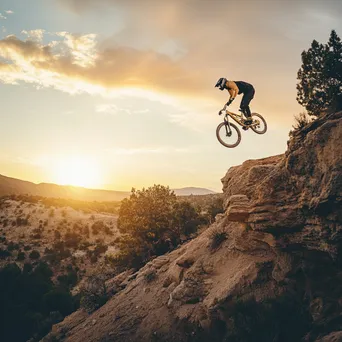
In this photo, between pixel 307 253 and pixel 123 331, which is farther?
pixel 123 331

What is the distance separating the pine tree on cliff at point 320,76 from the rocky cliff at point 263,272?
9821mm

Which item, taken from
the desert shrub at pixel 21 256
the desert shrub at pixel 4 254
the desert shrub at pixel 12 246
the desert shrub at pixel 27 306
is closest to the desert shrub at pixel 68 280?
the desert shrub at pixel 27 306

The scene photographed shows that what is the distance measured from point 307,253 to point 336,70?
17456mm

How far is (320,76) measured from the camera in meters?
26.1

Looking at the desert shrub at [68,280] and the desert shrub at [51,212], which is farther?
the desert shrub at [51,212]

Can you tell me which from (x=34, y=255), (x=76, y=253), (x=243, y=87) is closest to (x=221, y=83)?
(x=243, y=87)

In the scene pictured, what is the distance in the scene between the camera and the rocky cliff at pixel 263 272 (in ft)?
40.3

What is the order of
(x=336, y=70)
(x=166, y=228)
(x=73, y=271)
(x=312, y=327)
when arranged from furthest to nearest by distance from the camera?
(x=73, y=271) → (x=166, y=228) → (x=336, y=70) → (x=312, y=327)

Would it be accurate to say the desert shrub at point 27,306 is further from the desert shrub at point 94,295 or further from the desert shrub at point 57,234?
the desert shrub at point 57,234

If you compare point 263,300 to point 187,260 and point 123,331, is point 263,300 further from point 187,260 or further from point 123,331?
point 123,331

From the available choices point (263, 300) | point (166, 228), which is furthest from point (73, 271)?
point (263, 300)

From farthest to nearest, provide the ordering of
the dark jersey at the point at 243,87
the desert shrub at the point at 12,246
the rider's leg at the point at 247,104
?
the desert shrub at the point at 12,246 → the rider's leg at the point at 247,104 → the dark jersey at the point at 243,87

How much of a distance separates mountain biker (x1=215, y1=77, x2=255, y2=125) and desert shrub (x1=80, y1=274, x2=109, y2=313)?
1800cm

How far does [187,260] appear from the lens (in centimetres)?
2150
